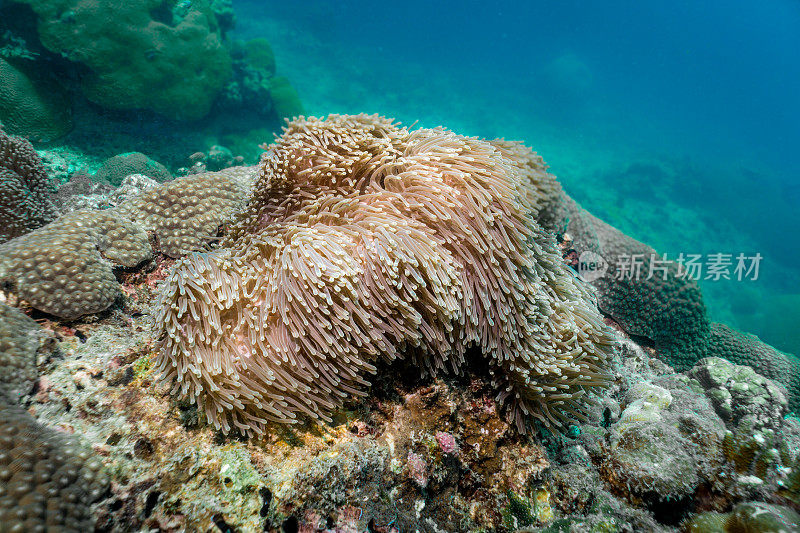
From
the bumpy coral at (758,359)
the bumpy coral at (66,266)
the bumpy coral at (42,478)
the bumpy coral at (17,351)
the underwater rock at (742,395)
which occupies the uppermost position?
the bumpy coral at (758,359)

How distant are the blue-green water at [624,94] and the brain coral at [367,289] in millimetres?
23347

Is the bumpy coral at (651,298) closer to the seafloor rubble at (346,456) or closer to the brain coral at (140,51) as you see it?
the seafloor rubble at (346,456)

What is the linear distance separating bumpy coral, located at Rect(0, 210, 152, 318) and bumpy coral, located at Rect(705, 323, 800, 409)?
9592mm

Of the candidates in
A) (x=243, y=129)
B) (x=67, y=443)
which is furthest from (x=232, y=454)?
(x=243, y=129)

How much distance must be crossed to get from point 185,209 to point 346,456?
2692 mm

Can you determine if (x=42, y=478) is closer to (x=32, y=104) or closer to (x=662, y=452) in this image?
(x=662, y=452)

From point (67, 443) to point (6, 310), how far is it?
3.16 feet

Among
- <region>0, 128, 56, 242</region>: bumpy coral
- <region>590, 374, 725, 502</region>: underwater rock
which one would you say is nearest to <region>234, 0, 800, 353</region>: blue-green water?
<region>590, 374, 725, 502</region>: underwater rock

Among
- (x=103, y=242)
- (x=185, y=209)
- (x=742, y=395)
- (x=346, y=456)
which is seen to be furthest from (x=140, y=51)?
(x=742, y=395)

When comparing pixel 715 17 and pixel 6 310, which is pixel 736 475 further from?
pixel 715 17

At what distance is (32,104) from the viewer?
1102 centimetres

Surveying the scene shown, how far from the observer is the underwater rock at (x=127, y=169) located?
10.5 m

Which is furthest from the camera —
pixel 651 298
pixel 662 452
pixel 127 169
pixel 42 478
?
pixel 127 169

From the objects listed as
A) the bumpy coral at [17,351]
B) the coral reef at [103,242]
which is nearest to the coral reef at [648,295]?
the coral reef at [103,242]
